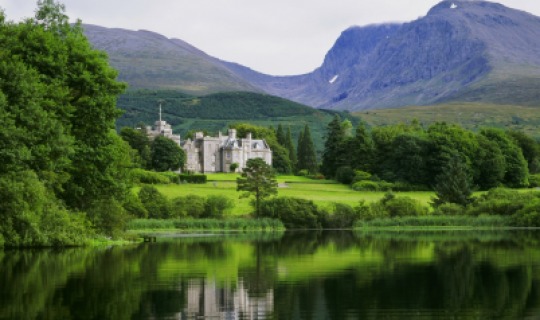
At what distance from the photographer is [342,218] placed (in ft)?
245

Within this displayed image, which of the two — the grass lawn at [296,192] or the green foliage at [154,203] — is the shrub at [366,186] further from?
the green foliage at [154,203]

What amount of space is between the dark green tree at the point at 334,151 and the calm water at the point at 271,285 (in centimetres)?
8670

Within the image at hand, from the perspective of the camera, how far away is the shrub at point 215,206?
7269 cm

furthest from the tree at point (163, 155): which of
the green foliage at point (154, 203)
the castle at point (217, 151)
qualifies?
the green foliage at point (154, 203)

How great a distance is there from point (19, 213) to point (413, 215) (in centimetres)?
4534

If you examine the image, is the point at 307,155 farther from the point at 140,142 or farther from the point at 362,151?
the point at 140,142

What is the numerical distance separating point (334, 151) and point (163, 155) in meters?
26.8

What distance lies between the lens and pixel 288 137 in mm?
157250

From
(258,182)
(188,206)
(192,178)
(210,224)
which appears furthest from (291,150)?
(210,224)

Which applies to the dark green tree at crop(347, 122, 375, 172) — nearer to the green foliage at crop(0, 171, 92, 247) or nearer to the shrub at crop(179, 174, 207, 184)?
the shrub at crop(179, 174, 207, 184)

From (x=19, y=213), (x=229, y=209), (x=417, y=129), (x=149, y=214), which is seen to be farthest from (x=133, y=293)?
(x=417, y=129)

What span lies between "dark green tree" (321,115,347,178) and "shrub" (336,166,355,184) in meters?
6.03

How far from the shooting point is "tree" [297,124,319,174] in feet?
458

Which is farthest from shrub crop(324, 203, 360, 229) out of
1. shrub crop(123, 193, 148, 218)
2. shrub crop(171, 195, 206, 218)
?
shrub crop(123, 193, 148, 218)
